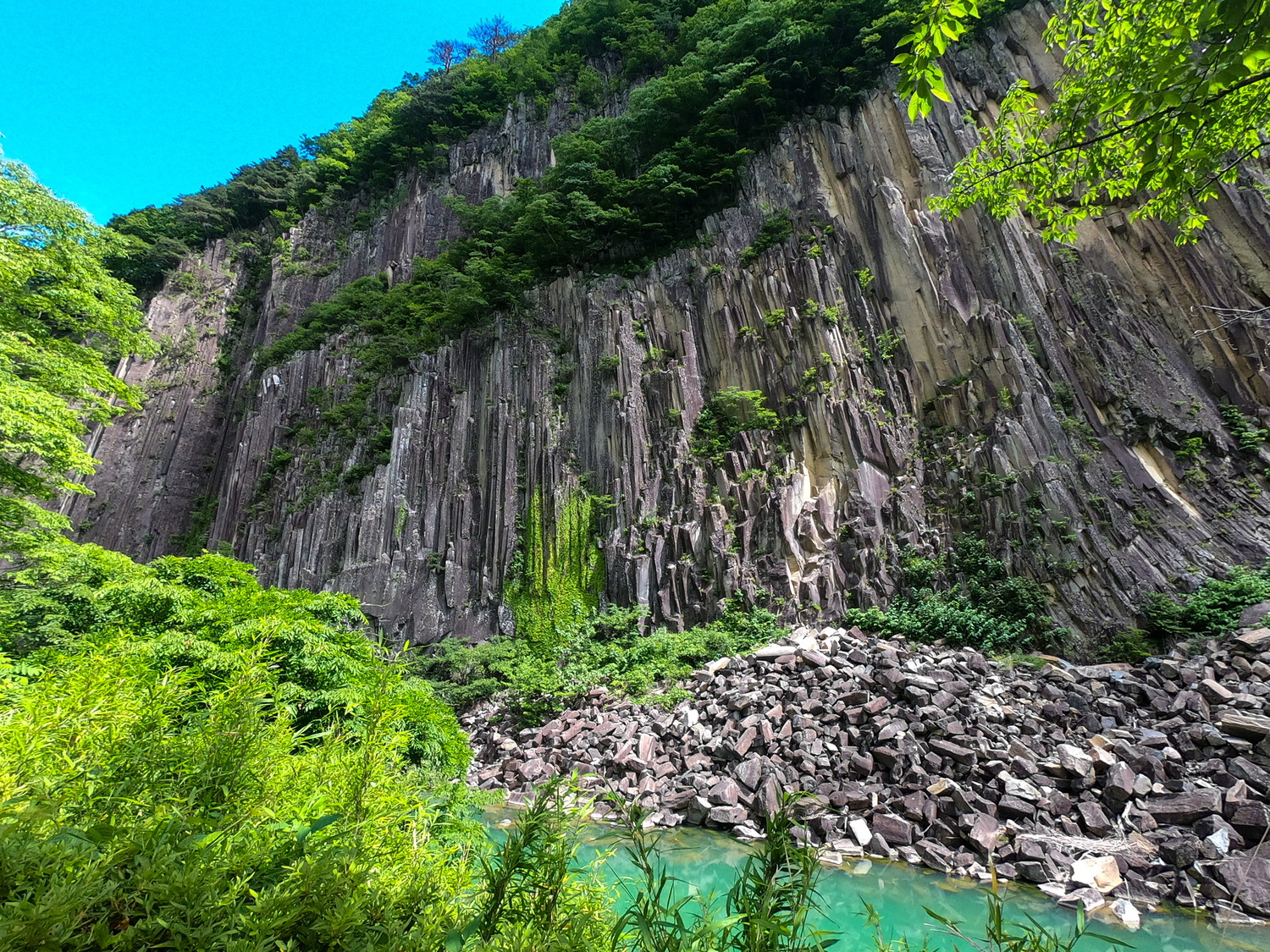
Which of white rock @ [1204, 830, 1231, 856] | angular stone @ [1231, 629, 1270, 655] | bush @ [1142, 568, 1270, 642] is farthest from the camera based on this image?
bush @ [1142, 568, 1270, 642]

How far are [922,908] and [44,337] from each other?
1297 centimetres

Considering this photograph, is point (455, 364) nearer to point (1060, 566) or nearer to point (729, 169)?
point (729, 169)

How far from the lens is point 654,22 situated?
2428 cm

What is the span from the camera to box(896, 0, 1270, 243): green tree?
2443 millimetres

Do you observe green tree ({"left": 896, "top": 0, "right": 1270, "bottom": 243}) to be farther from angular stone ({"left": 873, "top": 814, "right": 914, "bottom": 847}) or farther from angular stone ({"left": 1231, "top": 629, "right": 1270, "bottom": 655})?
angular stone ({"left": 1231, "top": 629, "right": 1270, "bottom": 655})

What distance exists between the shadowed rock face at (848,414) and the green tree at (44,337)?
950cm

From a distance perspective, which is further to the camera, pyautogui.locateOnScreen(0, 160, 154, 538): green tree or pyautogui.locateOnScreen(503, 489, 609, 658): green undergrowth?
pyautogui.locateOnScreen(503, 489, 609, 658): green undergrowth

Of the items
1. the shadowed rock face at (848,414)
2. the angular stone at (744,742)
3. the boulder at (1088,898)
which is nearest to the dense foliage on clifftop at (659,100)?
the shadowed rock face at (848,414)

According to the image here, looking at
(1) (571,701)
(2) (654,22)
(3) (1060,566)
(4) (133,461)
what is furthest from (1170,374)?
(4) (133,461)

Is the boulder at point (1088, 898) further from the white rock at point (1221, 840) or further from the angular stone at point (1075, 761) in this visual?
the angular stone at point (1075, 761)

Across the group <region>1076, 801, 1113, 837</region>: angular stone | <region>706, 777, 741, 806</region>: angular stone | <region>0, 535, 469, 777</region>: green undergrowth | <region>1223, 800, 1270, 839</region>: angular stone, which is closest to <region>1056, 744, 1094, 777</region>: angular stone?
<region>1076, 801, 1113, 837</region>: angular stone

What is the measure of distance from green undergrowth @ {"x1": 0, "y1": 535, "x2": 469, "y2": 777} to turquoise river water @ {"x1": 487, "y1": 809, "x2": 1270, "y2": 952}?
2.68 m

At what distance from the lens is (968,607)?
10.9m

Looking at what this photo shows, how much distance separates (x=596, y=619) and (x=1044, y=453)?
35.0ft
